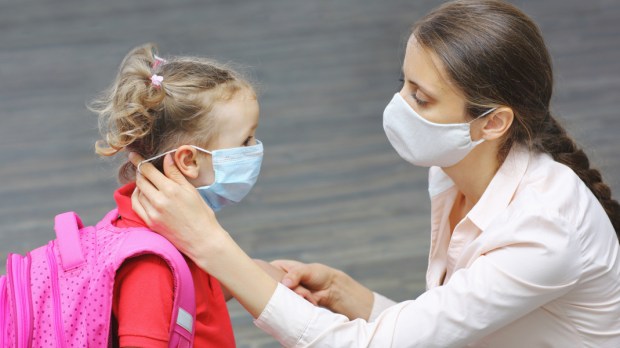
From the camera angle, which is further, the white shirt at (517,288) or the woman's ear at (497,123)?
the woman's ear at (497,123)

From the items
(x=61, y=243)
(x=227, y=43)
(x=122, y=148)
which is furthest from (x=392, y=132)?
(x=227, y=43)

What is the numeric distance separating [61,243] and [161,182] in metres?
0.22

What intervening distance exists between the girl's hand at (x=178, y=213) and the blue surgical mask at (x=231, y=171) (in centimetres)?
7

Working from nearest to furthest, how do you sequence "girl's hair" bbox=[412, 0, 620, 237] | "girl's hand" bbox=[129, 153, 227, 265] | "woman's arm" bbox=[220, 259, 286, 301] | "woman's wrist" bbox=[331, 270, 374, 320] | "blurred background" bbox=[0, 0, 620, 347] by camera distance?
"girl's hand" bbox=[129, 153, 227, 265] → "girl's hair" bbox=[412, 0, 620, 237] → "woman's arm" bbox=[220, 259, 286, 301] → "woman's wrist" bbox=[331, 270, 374, 320] → "blurred background" bbox=[0, 0, 620, 347]

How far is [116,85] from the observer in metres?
1.99

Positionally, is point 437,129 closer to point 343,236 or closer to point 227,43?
point 343,236

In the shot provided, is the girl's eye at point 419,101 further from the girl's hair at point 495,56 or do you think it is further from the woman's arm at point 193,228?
the woman's arm at point 193,228

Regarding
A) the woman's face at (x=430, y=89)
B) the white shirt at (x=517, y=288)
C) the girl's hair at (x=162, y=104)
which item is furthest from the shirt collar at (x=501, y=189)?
the girl's hair at (x=162, y=104)

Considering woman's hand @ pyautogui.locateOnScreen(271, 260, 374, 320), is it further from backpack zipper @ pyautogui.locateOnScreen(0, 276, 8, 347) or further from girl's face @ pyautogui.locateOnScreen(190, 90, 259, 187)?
backpack zipper @ pyautogui.locateOnScreen(0, 276, 8, 347)

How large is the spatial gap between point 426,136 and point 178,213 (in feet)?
1.88

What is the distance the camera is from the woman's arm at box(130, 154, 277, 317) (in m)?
1.89

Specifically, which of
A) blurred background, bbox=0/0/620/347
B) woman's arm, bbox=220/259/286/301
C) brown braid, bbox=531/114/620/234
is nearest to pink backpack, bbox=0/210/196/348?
woman's arm, bbox=220/259/286/301

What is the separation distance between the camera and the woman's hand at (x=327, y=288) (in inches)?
92.7

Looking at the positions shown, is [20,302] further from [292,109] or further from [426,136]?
[292,109]
